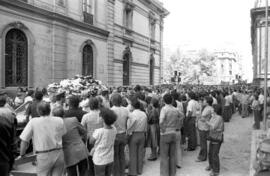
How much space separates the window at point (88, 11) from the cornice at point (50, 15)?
50 centimetres

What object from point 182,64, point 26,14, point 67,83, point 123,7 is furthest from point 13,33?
point 182,64

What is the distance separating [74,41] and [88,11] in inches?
122

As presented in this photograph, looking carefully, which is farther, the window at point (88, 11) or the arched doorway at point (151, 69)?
the arched doorway at point (151, 69)

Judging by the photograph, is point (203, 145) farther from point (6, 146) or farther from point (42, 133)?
point (6, 146)

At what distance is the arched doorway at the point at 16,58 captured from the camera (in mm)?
13812

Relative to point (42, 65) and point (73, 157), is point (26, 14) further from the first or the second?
point (73, 157)

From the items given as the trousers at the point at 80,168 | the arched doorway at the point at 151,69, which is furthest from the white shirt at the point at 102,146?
the arched doorway at the point at 151,69

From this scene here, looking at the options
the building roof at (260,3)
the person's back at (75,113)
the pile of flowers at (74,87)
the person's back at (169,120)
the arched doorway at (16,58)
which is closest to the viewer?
the person's back at (75,113)

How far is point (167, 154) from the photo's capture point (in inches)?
252

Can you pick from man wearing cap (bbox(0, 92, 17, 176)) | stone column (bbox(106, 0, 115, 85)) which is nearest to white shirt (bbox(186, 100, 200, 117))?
man wearing cap (bbox(0, 92, 17, 176))

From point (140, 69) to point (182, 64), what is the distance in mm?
47323

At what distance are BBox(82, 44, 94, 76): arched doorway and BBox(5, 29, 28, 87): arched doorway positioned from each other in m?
5.41

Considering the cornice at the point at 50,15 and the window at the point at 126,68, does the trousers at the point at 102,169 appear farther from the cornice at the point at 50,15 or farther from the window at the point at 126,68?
the window at the point at 126,68

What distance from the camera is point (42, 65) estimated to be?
1576 centimetres
